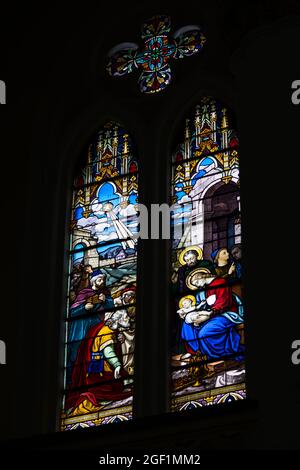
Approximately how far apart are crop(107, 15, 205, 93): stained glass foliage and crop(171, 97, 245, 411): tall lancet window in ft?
2.37

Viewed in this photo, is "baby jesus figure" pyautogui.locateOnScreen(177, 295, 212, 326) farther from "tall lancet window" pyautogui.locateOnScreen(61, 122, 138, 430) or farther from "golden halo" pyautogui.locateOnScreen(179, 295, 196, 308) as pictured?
"tall lancet window" pyautogui.locateOnScreen(61, 122, 138, 430)

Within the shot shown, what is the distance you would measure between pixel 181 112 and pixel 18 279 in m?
2.49

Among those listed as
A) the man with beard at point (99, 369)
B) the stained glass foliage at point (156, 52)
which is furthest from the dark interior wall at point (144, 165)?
the man with beard at point (99, 369)

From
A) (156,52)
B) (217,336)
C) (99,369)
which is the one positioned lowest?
(99,369)

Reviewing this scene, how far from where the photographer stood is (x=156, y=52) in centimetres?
1550

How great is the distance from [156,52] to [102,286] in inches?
118

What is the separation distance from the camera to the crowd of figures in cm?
1329

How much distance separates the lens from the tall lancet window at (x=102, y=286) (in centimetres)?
1327

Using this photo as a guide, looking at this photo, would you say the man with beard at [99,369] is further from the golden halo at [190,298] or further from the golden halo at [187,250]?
the golden halo at [187,250]

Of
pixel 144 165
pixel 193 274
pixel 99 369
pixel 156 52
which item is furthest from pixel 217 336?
pixel 156 52

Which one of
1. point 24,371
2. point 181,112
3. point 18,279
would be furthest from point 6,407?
point 181,112

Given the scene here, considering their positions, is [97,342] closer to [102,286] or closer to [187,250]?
[102,286]
